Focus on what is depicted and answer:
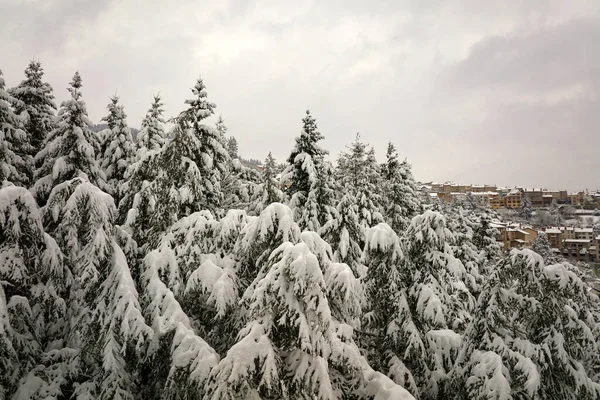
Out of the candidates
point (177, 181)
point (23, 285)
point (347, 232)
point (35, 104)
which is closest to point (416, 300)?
point (347, 232)

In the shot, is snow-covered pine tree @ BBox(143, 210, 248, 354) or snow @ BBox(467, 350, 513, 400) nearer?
snow-covered pine tree @ BBox(143, 210, 248, 354)

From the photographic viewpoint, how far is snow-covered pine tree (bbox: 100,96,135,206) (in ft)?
69.5

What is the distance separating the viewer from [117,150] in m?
21.5

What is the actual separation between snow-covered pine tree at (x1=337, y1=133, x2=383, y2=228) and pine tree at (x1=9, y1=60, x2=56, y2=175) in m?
17.8

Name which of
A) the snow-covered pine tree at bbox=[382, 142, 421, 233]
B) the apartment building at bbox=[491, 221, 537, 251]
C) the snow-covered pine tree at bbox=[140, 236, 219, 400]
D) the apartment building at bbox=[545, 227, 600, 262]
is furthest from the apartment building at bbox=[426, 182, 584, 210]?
the snow-covered pine tree at bbox=[140, 236, 219, 400]

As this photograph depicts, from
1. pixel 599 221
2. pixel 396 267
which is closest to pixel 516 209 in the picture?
pixel 599 221

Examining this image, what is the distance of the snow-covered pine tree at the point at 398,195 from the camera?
1856 centimetres

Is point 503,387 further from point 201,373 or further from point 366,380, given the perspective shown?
point 201,373

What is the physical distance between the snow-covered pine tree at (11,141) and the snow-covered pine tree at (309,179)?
12.6 meters

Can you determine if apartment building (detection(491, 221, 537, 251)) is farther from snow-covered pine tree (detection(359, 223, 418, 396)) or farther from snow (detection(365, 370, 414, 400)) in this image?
snow (detection(365, 370, 414, 400))

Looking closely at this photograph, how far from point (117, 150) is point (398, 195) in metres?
17.6

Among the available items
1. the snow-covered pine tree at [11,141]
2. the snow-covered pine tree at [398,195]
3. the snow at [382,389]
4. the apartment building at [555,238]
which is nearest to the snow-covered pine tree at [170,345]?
the snow at [382,389]

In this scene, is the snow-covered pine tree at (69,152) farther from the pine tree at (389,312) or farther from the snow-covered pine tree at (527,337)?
the snow-covered pine tree at (527,337)

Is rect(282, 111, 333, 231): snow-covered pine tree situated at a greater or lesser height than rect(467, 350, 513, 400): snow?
greater
